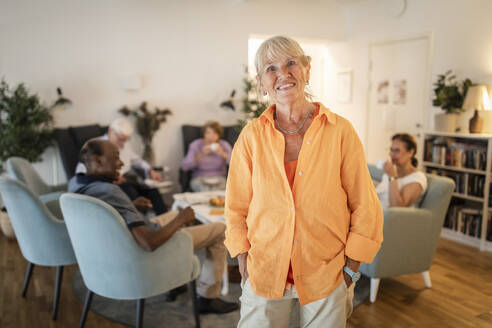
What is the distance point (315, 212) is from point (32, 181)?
305 cm

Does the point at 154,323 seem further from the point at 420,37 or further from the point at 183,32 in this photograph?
the point at 420,37

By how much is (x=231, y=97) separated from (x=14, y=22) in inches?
103

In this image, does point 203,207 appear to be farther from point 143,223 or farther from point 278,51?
point 278,51

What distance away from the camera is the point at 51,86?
4672 mm

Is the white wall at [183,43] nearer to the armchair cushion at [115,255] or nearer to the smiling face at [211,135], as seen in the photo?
the smiling face at [211,135]

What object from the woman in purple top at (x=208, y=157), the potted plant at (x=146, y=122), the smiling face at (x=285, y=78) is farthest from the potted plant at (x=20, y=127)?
the smiling face at (x=285, y=78)

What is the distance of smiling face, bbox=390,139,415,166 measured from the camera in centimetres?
299

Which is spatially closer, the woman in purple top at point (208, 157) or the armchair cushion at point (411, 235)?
the armchair cushion at point (411, 235)

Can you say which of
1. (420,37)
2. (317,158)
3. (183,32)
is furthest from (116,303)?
(420,37)

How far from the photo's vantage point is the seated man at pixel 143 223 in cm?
219

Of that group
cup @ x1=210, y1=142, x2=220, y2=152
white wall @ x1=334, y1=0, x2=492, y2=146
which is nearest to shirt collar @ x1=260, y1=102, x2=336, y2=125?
cup @ x1=210, y1=142, x2=220, y2=152

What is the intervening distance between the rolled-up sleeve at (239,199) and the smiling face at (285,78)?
0.18 metres

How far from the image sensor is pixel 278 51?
1309 mm

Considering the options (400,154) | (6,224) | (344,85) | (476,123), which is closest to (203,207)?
(400,154)
